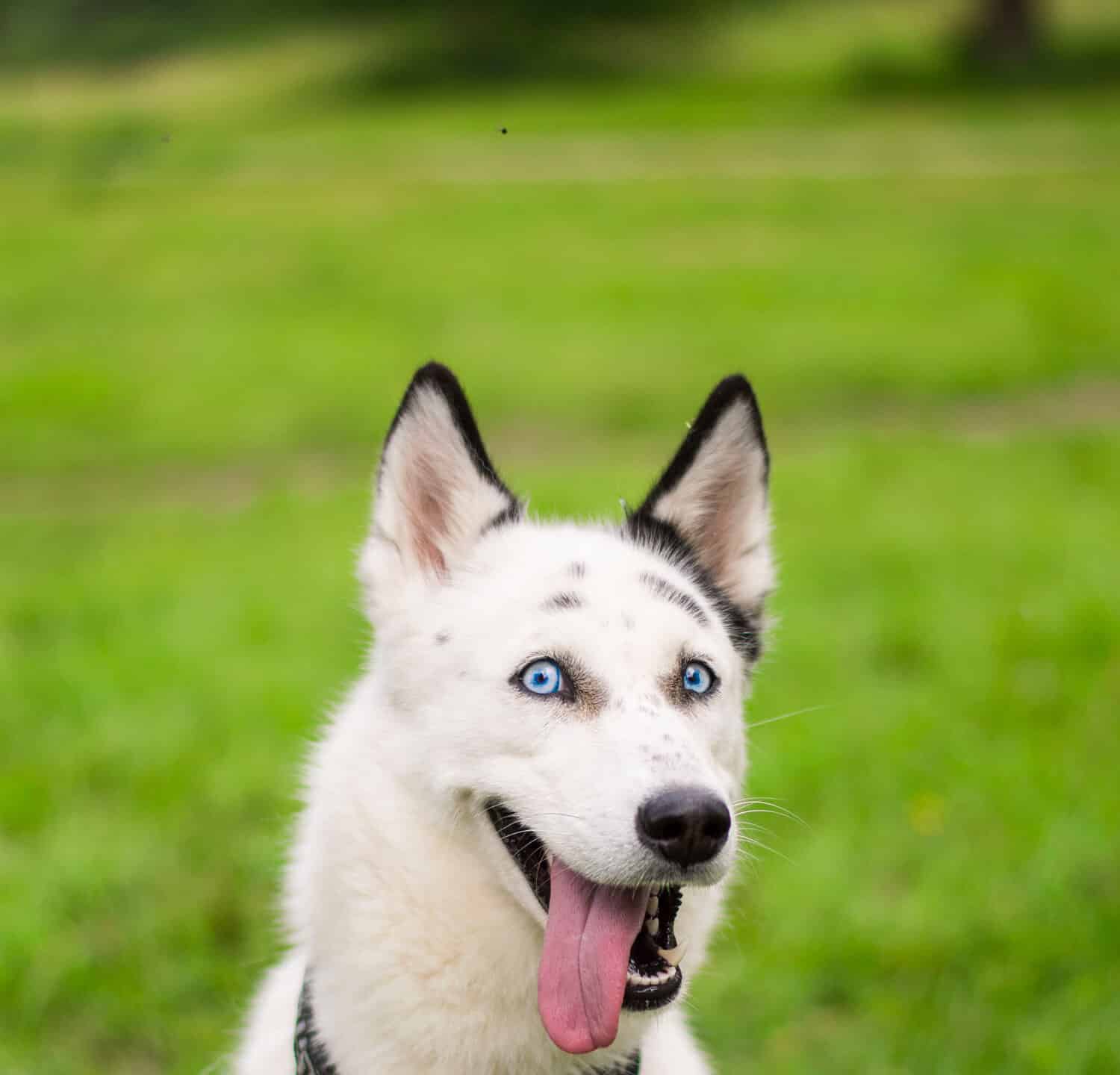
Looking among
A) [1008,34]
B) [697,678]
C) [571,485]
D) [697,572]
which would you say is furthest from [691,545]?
[1008,34]

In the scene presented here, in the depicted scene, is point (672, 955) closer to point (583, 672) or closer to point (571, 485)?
point (583, 672)

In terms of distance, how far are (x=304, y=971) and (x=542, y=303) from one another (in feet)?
40.3

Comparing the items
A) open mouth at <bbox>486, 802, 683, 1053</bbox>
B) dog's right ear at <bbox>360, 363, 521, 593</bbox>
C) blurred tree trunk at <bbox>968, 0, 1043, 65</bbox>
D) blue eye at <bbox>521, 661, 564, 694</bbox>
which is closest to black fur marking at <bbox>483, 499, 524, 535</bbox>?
dog's right ear at <bbox>360, 363, 521, 593</bbox>

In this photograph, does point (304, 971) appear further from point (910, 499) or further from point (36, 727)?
point (910, 499)

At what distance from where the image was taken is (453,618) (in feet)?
9.05

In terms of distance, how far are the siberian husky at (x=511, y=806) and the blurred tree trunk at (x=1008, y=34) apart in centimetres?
3285

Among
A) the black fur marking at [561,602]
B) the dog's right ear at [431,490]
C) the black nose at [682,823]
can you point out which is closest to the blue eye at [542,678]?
the black fur marking at [561,602]

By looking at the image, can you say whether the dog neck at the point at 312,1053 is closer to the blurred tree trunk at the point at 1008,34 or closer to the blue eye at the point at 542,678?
the blue eye at the point at 542,678

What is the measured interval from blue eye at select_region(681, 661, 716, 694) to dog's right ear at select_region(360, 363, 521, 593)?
644 mm

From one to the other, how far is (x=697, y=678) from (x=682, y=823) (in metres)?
0.44

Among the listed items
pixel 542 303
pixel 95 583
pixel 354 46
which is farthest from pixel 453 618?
pixel 354 46

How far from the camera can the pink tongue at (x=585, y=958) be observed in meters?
2.35

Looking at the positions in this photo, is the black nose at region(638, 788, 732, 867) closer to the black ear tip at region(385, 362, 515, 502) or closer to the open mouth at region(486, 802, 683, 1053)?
the open mouth at region(486, 802, 683, 1053)

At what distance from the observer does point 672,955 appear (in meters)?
2.54
